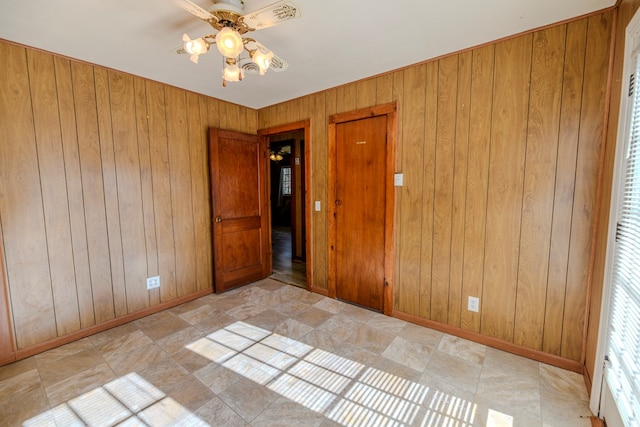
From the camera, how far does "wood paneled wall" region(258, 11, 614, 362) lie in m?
1.82

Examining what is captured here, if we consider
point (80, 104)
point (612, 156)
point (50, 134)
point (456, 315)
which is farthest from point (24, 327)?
point (612, 156)

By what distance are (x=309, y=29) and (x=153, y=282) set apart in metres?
2.88

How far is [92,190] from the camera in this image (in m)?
2.45

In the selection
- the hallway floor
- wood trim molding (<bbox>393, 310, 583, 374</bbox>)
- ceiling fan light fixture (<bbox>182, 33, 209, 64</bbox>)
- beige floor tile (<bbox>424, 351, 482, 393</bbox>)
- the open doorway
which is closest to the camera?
ceiling fan light fixture (<bbox>182, 33, 209, 64</bbox>)

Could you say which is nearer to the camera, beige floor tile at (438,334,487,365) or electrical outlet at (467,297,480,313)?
beige floor tile at (438,334,487,365)

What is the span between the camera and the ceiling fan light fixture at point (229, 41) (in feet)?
4.72

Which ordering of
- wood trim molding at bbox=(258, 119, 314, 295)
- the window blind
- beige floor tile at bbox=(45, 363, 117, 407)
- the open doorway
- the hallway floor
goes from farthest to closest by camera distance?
the open doorway, the hallway floor, wood trim molding at bbox=(258, 119, 314, 295), beige floor tile at bbox=(45, 363, 117, 407), the window blind

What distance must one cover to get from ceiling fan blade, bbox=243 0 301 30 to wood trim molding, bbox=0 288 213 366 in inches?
113

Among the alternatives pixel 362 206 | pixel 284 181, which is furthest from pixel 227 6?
pixel 284 181

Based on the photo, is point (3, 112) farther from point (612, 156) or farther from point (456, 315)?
point (612, 156)

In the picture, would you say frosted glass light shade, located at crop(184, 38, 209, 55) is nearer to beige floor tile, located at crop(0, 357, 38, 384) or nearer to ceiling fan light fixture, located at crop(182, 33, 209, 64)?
ceiling fan light fixture, located at crop(182, 33, 209, 64)

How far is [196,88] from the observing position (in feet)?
9.86

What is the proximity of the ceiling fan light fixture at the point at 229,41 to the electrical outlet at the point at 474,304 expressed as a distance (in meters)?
2.56

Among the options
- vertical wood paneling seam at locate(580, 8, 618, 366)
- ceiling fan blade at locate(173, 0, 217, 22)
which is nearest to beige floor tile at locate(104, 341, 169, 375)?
ceiling fan blade at locate(173, 0, 217, 22)
